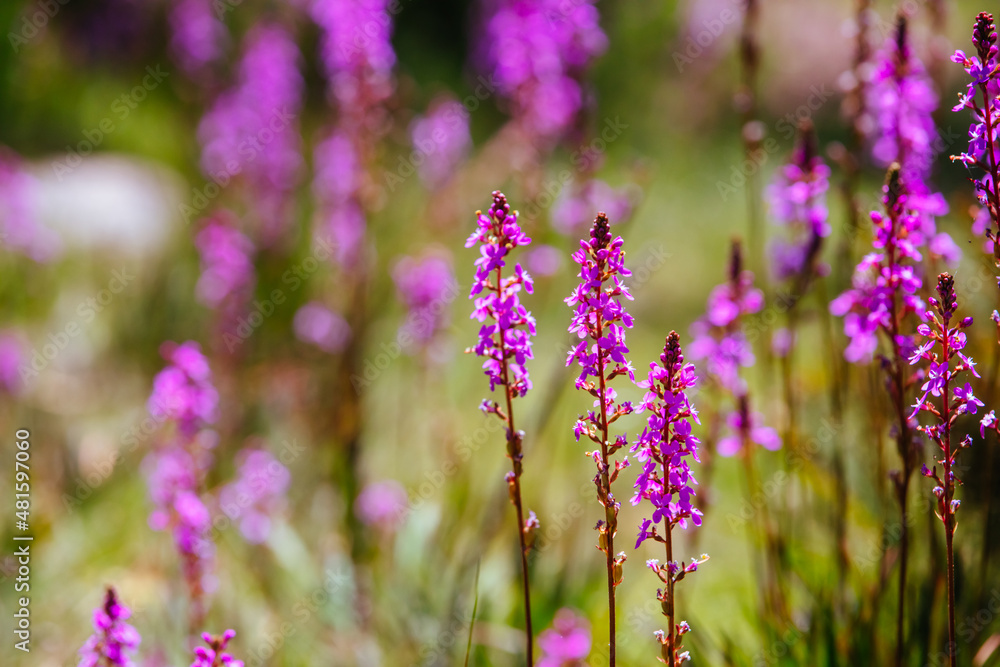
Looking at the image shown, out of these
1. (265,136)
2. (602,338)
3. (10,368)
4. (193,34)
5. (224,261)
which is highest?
(193,34)

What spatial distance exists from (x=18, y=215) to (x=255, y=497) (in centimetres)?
338

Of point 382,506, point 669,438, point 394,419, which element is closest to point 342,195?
point 394,419

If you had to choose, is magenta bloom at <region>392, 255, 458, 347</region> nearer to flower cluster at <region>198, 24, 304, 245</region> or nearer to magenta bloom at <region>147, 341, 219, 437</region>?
magenta bloom at <region>147, 341, 219, 437</region>

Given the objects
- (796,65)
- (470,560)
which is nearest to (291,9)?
(796,65)

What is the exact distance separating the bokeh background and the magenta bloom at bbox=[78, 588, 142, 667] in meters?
1.14

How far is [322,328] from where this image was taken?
4.98 metres

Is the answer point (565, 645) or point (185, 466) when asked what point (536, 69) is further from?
point (565, 645)

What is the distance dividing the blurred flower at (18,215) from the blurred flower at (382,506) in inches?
125

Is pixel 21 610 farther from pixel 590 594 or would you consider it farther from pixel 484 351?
pixel 484 351

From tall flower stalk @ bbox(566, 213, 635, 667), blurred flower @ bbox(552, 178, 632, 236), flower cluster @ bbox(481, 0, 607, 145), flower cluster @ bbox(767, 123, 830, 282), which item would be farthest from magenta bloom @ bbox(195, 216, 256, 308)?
tall flower stalk @ bbox(566, 213, 635, 667)

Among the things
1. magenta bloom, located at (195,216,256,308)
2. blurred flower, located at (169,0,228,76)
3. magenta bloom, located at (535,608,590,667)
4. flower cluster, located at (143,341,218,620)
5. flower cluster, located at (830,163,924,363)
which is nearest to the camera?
flower cluster, located at (830,163,924,363)

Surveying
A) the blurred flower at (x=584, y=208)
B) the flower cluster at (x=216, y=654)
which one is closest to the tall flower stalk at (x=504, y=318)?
the flower cluster at (x=216, y=654)

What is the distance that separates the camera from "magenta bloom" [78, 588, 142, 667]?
1663 millimetres

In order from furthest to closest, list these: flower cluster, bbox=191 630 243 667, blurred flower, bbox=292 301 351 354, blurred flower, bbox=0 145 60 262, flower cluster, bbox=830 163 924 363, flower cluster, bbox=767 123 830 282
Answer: blurred flower, bbox=0 145 60 262, blurred flower, bbox=292 301 351 354, flower cluster, bbox=767 123 830 282, flower cluster, bbox=830 163 924 363, flower cluster, bbox=191 630 243 667
